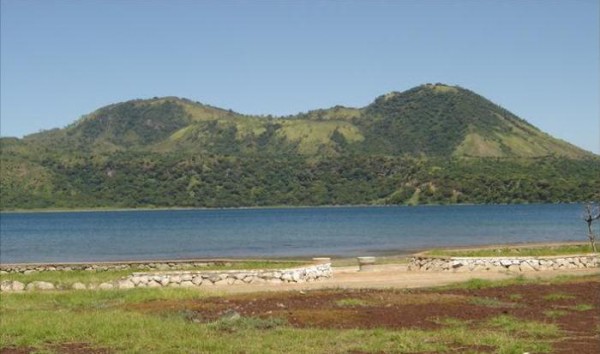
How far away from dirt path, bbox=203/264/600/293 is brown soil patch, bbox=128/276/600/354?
3.07 metres

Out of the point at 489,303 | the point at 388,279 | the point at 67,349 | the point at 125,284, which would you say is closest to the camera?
the point at 67,349

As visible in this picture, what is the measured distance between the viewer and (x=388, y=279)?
110 ft

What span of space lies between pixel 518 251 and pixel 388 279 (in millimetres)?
14614

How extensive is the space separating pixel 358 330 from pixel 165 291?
11641 mm

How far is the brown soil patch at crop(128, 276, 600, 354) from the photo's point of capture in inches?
731

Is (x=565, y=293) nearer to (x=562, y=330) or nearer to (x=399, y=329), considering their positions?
(x=562, y=330)

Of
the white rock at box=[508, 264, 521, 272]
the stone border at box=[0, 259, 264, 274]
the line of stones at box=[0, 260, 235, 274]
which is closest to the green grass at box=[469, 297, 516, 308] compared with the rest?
the white rock at box=[508, 264, 521, 272]

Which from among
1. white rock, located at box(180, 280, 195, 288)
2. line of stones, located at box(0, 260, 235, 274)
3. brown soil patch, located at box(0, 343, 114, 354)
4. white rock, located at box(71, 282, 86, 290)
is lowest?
white rock, located at box(180, 280, 195, 288)

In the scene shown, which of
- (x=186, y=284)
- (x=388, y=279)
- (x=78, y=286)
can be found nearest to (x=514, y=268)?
(x=388, y=279)

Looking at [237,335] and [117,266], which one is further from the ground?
[117,266]

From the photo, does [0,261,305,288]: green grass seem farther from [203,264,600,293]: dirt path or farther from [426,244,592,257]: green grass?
[426,244,592,257]: green grass

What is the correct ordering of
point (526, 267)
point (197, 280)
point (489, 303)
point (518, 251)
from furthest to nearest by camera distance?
point (518, 251)
point (526, 267)
point (197, 280)
point (489, 303)

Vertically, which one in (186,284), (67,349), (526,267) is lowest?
(526,267)

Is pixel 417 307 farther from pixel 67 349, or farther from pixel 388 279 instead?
pixel 388 279
